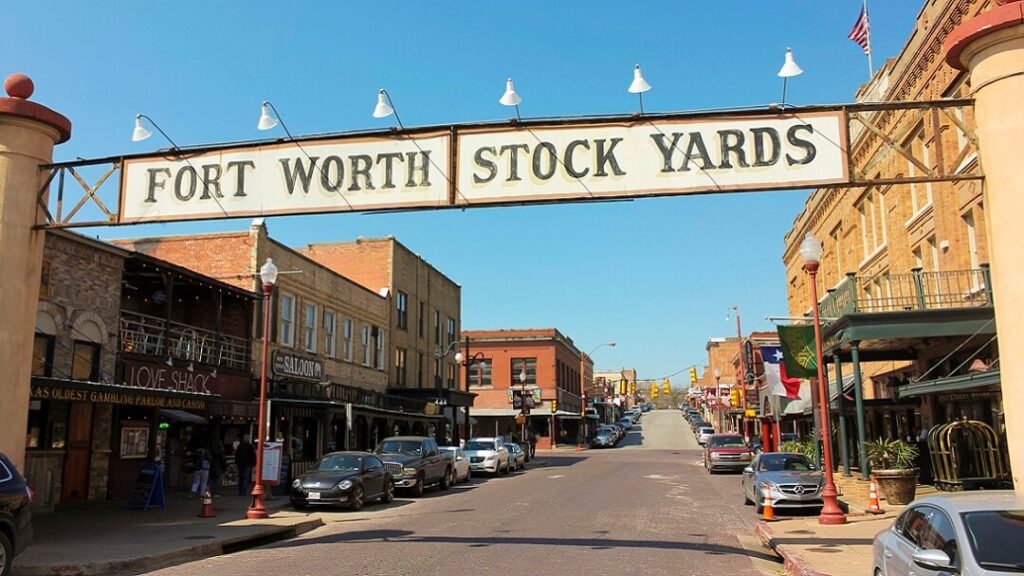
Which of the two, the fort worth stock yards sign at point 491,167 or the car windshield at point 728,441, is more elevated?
the fort worth stock yards sign at point 491,167

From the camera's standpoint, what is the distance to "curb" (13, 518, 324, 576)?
10.8 meters

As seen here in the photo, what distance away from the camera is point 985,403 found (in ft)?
70.2

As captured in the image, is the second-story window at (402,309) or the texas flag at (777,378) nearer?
the texas flag at (777,378)

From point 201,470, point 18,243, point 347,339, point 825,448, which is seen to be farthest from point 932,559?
point 347,339

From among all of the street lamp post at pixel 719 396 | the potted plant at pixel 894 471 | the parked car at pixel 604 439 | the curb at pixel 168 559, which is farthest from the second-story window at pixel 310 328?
the street lamp post at pixel 719 396

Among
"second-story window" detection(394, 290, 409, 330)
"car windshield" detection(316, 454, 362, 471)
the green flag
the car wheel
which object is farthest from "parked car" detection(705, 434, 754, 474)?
the car wheel

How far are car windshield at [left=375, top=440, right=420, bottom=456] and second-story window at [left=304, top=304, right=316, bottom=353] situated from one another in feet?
21.8

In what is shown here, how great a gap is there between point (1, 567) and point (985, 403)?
21.8 m

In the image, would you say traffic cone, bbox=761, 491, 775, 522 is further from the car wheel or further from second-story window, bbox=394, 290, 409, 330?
second-story window, bbox=394, 290, 409, 330

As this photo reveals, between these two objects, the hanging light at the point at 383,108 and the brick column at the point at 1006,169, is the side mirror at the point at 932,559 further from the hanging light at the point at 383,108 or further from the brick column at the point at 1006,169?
the hanging light at the point at 383,108

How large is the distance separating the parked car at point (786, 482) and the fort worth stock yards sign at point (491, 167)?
30.5 feet

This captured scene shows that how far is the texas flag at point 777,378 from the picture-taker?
27000 mm

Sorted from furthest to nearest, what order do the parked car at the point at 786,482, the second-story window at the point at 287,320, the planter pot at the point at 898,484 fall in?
the second-story window at the point at 287,320
the planter pot at the point at 898,484
the parked car at the point at 786,482

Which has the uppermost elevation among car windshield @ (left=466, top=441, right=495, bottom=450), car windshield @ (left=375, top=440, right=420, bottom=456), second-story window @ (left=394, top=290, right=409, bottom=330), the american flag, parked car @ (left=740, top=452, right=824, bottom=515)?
the american flag
